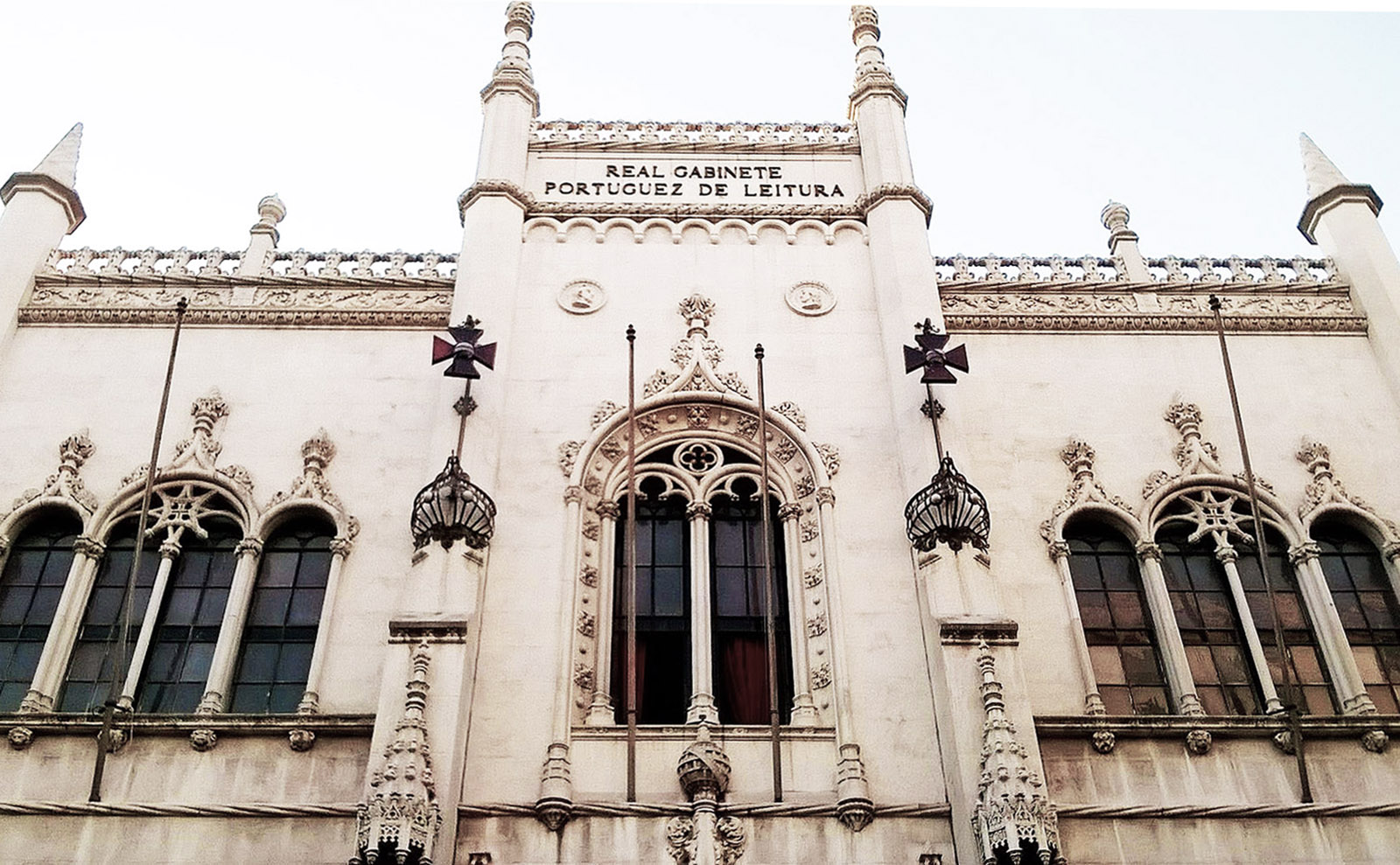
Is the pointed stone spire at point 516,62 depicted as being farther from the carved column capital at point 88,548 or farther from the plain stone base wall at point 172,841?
the plain stone base wall at point 172,841

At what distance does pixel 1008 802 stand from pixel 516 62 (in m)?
17.1

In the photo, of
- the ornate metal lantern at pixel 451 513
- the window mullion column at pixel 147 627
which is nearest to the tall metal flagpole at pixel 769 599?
the ornate metal lantern at pixel 451 513

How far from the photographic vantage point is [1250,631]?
719 inches

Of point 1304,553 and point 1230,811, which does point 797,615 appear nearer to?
point 1230,811

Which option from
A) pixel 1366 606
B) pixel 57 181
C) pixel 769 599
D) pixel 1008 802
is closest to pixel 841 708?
pixel 769 599

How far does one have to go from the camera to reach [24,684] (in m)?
17.5

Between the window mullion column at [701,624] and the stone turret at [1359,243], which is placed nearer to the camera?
the window mullion column at [701,624]

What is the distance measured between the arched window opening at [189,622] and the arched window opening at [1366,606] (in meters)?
15.5

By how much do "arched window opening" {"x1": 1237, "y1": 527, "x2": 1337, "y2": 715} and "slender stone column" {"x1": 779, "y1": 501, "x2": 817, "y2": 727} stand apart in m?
6.23

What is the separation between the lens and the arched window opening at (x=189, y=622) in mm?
17547

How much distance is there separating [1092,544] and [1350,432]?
4.69 meters

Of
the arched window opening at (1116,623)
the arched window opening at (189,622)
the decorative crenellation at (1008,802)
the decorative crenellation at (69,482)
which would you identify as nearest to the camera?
the decorative crenellation at (1008,802)

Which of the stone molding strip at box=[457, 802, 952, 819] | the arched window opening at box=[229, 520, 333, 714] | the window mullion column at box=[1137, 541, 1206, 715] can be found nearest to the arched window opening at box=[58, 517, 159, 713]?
the arched window opening at box=[229, 520, 333, 714]

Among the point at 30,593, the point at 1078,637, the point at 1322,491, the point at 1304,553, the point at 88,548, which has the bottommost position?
the point at 1078,637
